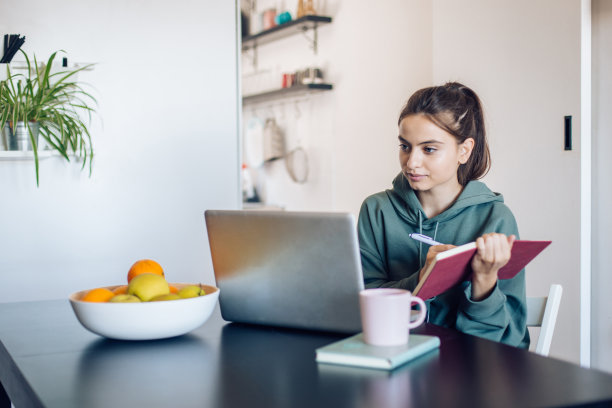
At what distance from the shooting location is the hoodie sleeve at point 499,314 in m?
1.29

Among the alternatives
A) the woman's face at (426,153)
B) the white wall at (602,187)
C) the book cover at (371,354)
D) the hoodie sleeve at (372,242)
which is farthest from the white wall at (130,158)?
the book cover at (371,354)

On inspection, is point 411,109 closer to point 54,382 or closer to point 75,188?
point 54,382

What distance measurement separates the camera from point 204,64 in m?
2.55

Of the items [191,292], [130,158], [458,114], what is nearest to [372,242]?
[458,114]

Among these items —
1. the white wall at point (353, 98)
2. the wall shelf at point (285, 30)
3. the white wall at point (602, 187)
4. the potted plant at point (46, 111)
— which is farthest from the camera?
the wall shelf at point (285, 30)

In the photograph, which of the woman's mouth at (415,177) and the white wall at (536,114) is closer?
the woman's mouth at (415,177)

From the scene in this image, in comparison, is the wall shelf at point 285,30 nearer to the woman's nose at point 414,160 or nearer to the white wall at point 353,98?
the white wall at point 353,98

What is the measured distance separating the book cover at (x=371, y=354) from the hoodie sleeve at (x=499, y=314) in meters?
0.38

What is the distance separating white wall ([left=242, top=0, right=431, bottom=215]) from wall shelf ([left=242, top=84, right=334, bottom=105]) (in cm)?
7

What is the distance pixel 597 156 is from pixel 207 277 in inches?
61.1

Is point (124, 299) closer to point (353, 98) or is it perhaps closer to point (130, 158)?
point (130, 158)

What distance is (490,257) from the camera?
1139 millimetres

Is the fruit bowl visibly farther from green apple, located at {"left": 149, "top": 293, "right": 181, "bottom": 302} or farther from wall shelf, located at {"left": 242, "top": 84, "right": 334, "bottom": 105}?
wall shelf, located at {"left": 242, "top": 84, "right": 334, "bottom": 105}

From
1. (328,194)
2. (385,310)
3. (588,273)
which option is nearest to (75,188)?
(385,310)
